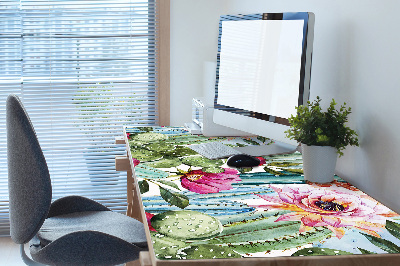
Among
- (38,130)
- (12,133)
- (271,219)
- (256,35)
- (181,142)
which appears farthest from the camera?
(38,130)

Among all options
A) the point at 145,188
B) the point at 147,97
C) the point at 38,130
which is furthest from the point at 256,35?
the point at 38,130

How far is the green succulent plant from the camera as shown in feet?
5.65

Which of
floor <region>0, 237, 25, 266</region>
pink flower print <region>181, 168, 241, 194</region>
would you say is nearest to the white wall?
pink flower print <region>181, 168, 241, 194</region>

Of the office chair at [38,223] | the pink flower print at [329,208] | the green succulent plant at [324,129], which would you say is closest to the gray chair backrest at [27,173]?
the office chair at [38,223]

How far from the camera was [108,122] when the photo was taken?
352cm

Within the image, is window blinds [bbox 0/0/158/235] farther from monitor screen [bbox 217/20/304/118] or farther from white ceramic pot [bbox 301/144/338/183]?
white ceramic pot [bbox 301/144/338/183]

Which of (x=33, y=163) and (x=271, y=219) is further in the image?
(x=33, y=163)

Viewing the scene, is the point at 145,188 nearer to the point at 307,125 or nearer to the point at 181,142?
the point at 307,125

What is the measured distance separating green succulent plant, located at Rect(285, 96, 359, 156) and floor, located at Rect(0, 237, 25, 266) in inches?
76.8

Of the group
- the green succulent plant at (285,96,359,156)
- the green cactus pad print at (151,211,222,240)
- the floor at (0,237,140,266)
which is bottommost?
the floor at (0,237,140,266)

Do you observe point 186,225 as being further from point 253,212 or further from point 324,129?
point 324,129

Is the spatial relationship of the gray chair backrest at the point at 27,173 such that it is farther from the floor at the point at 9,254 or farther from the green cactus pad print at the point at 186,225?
the floor at the point at 9,254

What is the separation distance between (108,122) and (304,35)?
6.31 ft

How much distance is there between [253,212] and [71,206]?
1.06 m
